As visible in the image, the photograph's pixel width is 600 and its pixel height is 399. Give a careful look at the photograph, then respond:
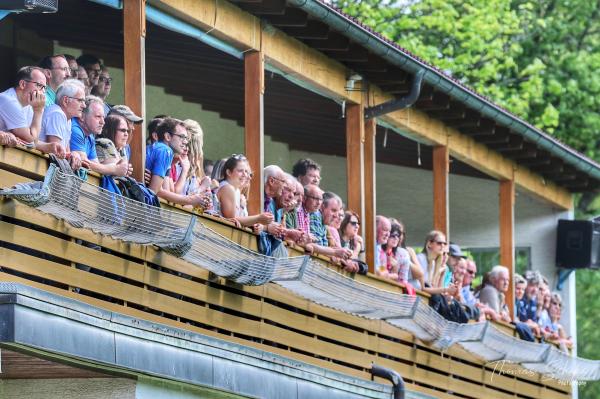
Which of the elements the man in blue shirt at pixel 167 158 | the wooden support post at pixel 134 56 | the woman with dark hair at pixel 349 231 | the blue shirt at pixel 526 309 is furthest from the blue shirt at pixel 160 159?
the blue shirt at pixel 526 309

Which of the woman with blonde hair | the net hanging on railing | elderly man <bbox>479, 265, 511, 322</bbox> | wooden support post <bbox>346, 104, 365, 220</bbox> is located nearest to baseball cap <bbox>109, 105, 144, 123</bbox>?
the net hanging on railing

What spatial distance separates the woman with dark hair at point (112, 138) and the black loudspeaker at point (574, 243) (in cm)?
1207

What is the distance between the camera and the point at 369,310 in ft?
48.1

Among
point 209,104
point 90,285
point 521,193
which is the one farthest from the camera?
point 521,193

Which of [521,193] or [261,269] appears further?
[521,193]

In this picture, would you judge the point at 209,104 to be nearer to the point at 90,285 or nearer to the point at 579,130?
the point at 90,285

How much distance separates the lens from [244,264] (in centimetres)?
1234

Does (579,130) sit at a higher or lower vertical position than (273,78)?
higher

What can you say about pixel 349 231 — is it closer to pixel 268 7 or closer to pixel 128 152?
pixel 268 7

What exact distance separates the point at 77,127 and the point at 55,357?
1.50 meters

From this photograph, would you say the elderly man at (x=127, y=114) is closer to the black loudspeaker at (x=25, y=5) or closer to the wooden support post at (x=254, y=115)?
the black loudspeaker at (x=25, y=5)

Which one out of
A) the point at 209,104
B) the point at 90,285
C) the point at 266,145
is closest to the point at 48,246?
the point at 90,285

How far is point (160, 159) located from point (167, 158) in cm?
6

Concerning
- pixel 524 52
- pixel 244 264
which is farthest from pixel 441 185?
pixel 524 52
